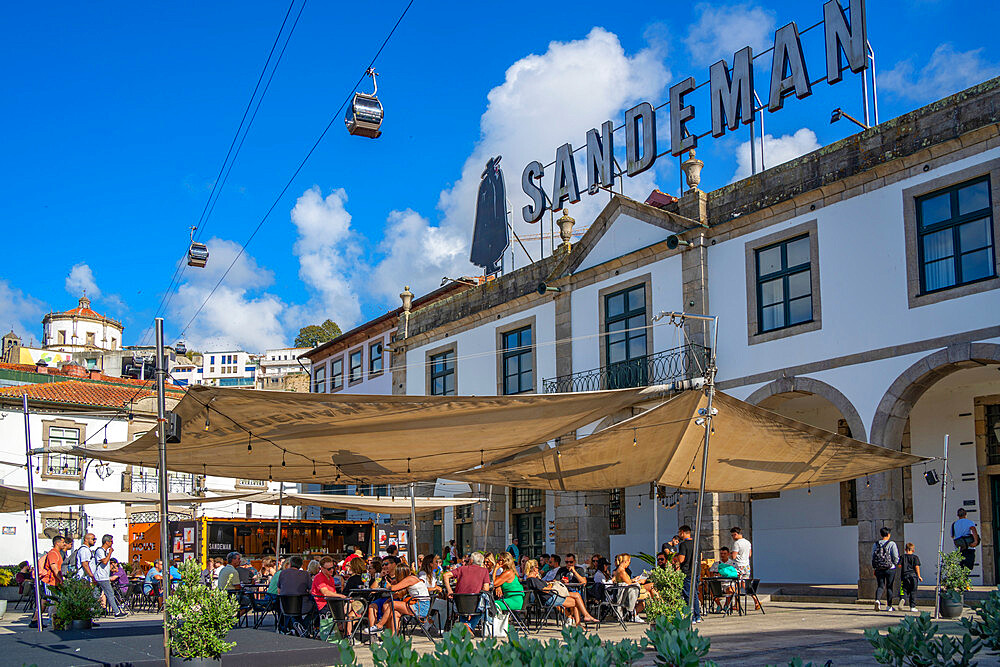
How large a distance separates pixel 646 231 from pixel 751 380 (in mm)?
4078

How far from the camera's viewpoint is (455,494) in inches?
1001

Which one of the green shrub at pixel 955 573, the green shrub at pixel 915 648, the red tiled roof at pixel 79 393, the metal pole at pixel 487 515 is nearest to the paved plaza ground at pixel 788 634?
the green shrub at pixel 955 573

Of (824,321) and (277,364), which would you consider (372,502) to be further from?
(277,364)

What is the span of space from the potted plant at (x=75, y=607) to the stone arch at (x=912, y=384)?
1126 centimetres

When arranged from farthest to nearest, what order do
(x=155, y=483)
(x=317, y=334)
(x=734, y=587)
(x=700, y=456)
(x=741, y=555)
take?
1. (x=317, y=334)
2. (x=155, y=483)
3. (x=741, y=555)
4. (x=734, y=587)
5. (x=700, y=456)

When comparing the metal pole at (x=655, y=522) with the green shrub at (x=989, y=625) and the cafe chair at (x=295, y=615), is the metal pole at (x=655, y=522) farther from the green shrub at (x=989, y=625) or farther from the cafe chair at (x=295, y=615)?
the green shrub at (x=989, y=625)

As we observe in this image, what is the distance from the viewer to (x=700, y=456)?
12.4m

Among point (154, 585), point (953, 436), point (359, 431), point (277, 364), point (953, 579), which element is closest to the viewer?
point (359, 431)

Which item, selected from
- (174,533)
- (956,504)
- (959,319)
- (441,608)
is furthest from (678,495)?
(174,533)

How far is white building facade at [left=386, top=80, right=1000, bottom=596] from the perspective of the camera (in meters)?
14.3

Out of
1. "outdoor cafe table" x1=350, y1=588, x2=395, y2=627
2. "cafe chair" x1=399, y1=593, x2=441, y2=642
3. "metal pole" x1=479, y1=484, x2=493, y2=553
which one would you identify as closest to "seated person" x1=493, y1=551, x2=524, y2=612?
"cafe chair" x1=399, y1=593, x2=441, y2=642

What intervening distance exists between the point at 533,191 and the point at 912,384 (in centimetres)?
1060

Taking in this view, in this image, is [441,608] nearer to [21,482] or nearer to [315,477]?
[315,477]

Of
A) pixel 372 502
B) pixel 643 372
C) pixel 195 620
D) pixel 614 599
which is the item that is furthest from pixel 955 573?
pixel 372 502
